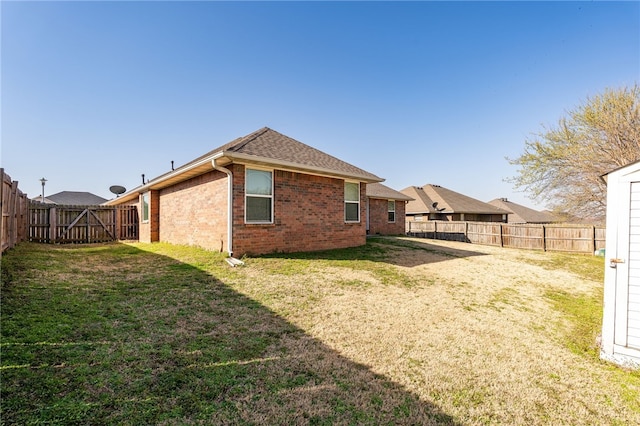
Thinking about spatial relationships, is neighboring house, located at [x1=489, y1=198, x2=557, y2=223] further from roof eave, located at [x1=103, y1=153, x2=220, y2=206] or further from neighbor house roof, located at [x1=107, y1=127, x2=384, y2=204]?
roof eave, located at [x1=103, y1=153, x2=220, y2=206]

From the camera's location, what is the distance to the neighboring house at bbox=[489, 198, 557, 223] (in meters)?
39.2

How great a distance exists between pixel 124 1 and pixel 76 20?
4.69 ft

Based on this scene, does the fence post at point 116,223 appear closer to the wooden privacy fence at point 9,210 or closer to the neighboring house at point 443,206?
the wooden privacy fence at point 9,210

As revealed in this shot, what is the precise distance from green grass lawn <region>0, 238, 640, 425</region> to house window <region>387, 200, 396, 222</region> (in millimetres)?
14792

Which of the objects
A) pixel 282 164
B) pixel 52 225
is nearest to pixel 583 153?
pixel 282 164

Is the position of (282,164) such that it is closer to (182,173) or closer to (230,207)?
(230,207)

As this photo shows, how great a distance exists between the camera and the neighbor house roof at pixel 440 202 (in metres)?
26.7

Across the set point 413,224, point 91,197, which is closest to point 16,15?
point 413,224

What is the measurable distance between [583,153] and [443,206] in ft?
37.0

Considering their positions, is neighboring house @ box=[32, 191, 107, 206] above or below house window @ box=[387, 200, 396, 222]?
above

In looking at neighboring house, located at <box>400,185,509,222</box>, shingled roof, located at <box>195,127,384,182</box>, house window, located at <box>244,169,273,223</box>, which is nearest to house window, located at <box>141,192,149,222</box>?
shingled roof, located at <box>195,127,384,182</box>

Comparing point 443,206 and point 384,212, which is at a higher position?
point 443,206

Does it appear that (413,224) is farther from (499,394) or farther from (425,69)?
(499,394)

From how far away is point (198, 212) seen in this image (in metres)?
9.70
